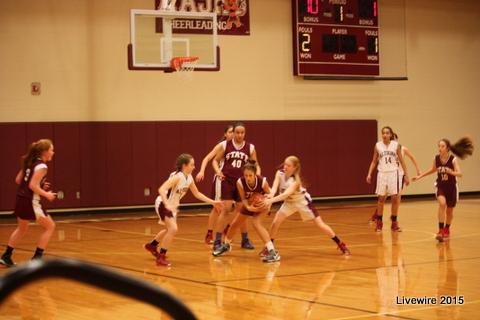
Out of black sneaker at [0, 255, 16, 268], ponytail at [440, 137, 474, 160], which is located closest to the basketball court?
ponytail at [440, 137, 474, 160]

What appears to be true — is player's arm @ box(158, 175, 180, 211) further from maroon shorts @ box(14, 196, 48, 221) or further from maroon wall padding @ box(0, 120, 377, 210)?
maroon wall padding @ box(0, 120, 377, 210)

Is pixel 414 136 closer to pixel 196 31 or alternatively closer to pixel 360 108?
pixel 360 108

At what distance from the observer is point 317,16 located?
21984mm

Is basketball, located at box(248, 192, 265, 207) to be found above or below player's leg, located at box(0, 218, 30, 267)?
above

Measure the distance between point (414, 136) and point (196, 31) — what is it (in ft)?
34.2

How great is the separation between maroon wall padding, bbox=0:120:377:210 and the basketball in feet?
31.9

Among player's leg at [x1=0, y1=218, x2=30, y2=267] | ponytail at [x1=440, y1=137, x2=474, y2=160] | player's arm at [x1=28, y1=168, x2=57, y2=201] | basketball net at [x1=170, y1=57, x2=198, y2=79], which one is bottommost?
player's leg at [x1=0, y1=218, x2=30, y2=267]

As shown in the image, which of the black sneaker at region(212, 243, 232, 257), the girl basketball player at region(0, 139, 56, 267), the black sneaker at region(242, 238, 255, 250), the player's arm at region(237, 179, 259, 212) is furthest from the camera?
the black sneaker at region(242, 238, 255, 250)

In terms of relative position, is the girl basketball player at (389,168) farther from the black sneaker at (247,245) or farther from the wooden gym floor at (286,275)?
the black sneaker at (247,245)

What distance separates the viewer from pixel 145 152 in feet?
66.8

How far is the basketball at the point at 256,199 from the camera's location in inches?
423

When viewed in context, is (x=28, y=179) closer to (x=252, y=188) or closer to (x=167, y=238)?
(x=167, y=238)

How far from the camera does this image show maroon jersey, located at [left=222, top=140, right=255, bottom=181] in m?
12.4

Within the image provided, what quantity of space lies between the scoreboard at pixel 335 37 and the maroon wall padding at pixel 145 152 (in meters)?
1.61
